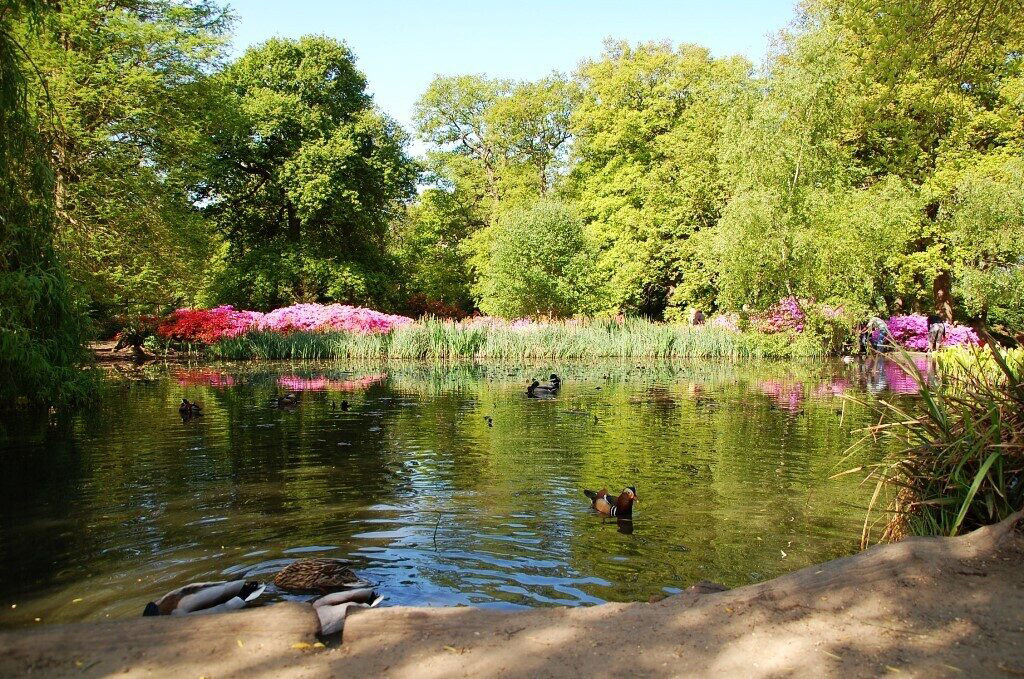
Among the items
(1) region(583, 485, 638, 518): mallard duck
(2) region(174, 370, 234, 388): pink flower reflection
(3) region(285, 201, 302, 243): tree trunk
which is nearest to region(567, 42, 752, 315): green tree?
(3) region(285, 201, 302, 243): tree trunk

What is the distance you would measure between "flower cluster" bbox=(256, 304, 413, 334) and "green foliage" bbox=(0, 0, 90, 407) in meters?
18.4

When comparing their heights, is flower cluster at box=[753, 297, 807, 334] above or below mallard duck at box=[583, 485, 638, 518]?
above

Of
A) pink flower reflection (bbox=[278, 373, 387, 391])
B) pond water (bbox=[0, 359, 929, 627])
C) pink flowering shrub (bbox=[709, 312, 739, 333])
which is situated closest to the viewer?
pond water (bbox=[0, 359, 929, 627])

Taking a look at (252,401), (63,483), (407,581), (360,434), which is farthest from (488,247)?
(407,581)

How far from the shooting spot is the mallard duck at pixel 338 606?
374 centimetres

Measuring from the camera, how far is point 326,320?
97.2 ft

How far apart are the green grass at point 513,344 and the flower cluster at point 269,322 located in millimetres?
1021

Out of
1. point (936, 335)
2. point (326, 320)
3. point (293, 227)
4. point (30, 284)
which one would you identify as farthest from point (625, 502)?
point (293, 227)

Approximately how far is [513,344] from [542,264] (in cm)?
778

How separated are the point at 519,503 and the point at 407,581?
2.25m

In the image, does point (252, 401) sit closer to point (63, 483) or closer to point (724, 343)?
point (63, 483)

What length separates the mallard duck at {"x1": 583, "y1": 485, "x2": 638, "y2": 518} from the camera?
6.58m

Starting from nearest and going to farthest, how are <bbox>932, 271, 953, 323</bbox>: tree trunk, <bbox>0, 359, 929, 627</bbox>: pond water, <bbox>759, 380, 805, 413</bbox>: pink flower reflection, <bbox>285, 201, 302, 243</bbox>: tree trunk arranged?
<bbox>0, 359, 929, 627</bbox>: pond water
<bbox>759, 380, 805, 413</bbox>: pink flower reflection
<bbox>932, 271, 953, 323</bbox>: tree trunk
<bbox>285, 201, 302, 243</bbox>: tree trunk

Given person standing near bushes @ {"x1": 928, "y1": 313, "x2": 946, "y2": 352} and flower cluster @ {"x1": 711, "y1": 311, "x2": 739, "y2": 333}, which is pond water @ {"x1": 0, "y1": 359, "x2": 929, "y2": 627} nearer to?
flower cluster @ {"x1": 711, "y1": 311, "x2": 739, "y2": 333}
